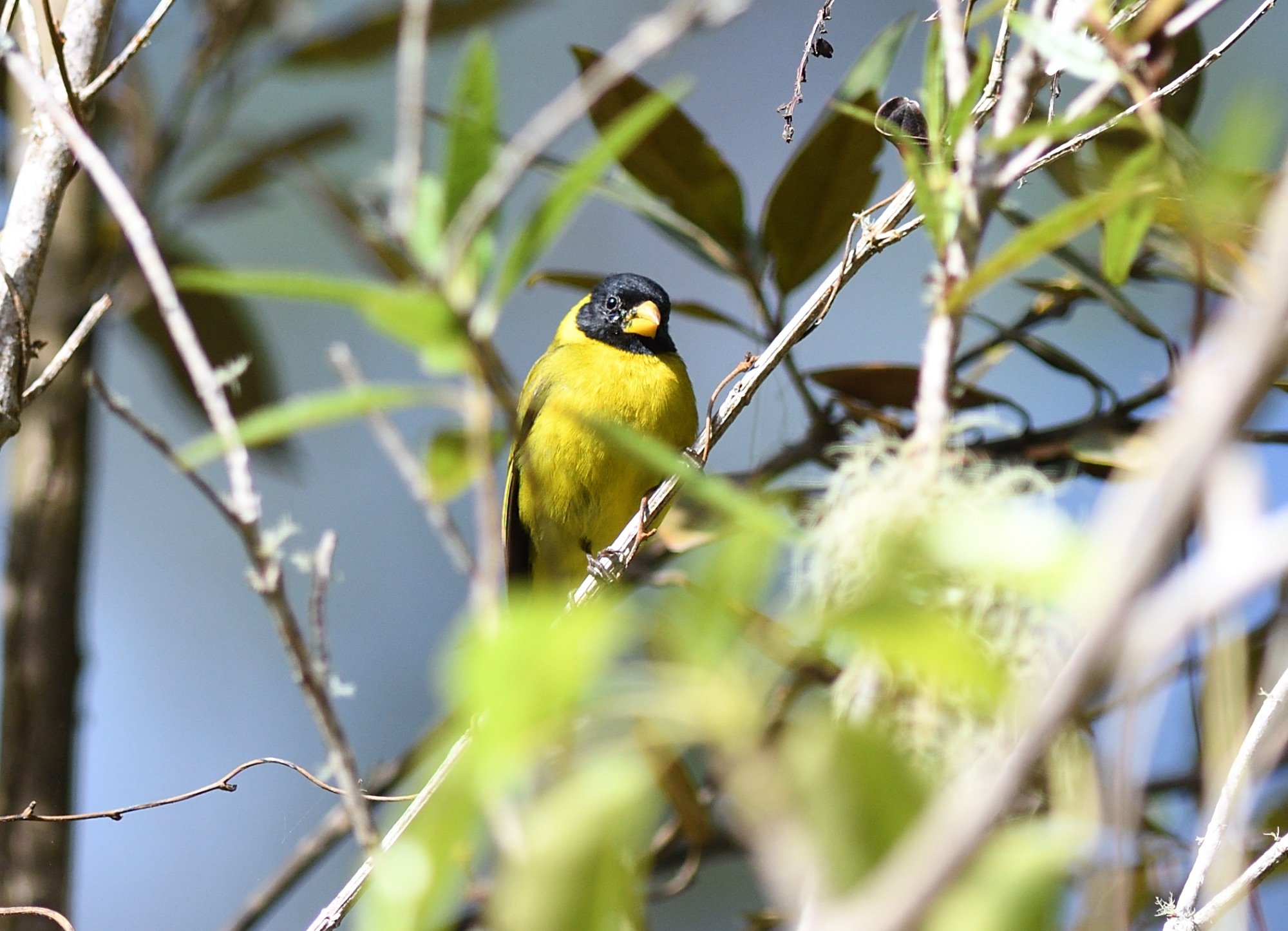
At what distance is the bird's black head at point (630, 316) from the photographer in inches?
122

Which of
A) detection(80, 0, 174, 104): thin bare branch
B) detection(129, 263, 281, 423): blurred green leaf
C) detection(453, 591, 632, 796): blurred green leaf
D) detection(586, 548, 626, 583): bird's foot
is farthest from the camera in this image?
detection(129, 263, 281, 423): blurred green leaf

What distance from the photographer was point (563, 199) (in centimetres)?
65

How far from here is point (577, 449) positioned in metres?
2.70

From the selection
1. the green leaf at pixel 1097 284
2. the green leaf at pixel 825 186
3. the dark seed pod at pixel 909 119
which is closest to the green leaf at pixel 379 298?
the dark seed pod at pixel 909 119

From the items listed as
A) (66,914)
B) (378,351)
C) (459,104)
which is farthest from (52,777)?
(378,351)

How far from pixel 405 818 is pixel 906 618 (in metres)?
0.52

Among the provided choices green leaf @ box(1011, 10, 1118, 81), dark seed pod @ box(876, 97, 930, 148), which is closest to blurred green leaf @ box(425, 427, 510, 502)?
green leaf @ box(1011, 10, 1118, 81)

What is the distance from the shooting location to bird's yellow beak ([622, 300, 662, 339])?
10.0ft

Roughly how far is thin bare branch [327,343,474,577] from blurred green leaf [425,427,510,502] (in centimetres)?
4

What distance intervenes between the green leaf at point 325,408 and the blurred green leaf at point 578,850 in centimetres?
20

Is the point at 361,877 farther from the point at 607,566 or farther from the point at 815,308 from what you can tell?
the point at 607,566

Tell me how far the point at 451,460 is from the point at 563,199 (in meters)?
0.27

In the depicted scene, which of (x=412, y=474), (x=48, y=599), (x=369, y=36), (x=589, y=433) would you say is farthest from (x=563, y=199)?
(x=369, y=36)

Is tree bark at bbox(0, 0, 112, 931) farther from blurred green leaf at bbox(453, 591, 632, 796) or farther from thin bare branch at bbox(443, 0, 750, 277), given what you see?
blurred green leaf at bbox(453, 591, 632, 796)
